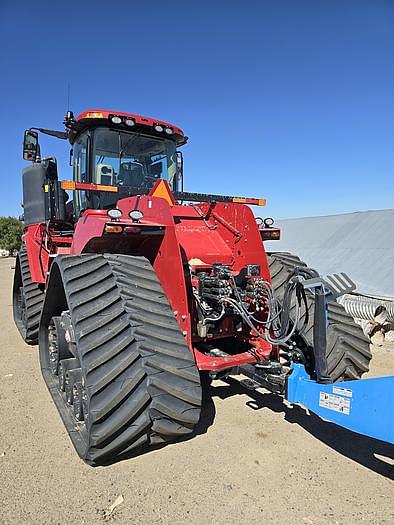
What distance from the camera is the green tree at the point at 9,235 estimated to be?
45.5 meters

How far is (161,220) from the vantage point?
3285 mm

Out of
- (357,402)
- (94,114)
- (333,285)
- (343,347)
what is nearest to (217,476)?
(357,402)

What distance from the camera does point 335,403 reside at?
2.58m

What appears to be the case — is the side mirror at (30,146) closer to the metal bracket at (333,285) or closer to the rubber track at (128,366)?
the rubber track at (128,366)

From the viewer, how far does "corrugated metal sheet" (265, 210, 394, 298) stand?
8.77 meters

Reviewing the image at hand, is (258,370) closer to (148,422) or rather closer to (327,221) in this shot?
(148,422)

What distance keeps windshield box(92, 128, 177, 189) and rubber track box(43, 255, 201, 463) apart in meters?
1.99

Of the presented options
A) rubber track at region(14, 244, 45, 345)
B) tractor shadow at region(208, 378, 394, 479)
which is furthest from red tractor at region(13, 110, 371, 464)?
rubber track at region(14, 244, 45, 345)

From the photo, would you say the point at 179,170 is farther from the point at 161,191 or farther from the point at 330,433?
the point at 330,433

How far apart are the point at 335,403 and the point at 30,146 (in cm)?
472

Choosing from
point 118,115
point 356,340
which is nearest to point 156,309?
point 356,340

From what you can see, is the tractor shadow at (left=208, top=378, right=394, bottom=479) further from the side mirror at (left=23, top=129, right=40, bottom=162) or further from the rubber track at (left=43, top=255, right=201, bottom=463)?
the side mirror at (left=23, top=129, right=40, bottom=162)

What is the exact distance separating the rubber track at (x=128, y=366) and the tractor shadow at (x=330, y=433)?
46.2 inches

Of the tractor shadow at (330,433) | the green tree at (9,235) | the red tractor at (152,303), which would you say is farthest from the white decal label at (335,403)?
the green tree at (9,235)
